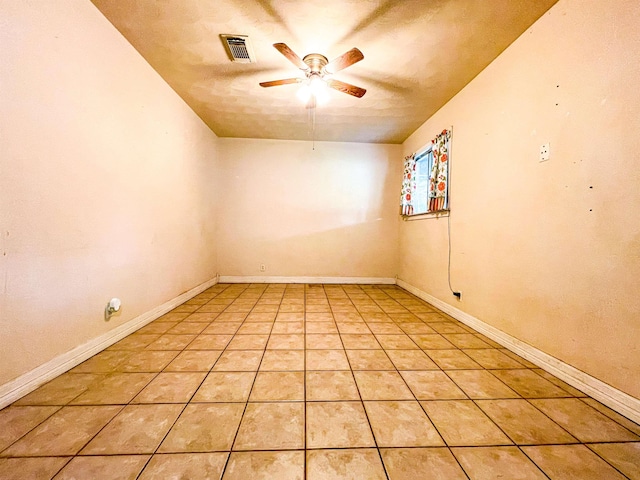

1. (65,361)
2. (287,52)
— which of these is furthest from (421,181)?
(65,361)

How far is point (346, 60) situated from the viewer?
186 cm

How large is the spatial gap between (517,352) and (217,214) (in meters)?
4.19

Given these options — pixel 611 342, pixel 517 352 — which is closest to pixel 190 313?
pixel 517 352

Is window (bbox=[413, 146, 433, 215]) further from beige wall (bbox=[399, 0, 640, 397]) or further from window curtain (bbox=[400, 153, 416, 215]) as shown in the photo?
beige wall (bbox=[399, 0, 640, 397])

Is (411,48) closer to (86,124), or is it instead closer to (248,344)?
(86,124)

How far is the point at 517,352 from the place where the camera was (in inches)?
71.6

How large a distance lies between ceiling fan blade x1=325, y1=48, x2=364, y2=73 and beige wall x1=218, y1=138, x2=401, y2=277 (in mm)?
2309

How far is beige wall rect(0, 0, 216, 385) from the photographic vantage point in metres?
1.25

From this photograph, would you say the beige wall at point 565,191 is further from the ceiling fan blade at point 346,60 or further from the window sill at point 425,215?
the ceiling fan blade at point 346,60

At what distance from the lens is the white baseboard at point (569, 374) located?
1.21 meters

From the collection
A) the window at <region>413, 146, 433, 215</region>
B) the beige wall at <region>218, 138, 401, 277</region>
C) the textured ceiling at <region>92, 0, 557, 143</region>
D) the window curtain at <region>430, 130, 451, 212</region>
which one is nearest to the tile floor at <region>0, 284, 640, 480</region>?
the window curtain at <region>430, 130, 451, 212</region>

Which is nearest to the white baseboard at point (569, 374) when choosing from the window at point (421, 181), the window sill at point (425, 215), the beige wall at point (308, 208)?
the window sill at point (425, 215)

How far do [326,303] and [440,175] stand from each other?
208 centimetres

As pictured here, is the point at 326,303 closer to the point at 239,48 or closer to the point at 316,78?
the point at 316,78
